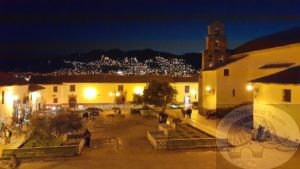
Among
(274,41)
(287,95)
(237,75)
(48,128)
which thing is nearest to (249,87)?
(237,75)

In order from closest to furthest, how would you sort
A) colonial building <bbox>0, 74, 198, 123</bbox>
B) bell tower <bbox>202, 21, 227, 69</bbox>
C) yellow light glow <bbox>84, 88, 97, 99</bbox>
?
bell tower <bbox>202, 21, 227, 69</bbox>, colonial building <bbox>0, 74, 198, 123</bbox>, yellow light glow <bbox>84, 88, 97, 99</bbox>

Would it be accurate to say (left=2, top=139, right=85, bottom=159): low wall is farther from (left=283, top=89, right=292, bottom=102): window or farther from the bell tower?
the bell tower

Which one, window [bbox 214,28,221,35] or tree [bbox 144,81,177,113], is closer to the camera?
tree [bbox 144,81,177,113]

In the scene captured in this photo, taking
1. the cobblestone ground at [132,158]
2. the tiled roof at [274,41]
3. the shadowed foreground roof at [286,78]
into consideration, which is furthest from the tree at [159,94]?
the shadowed foreground roof at [286,78]

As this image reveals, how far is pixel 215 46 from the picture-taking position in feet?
152

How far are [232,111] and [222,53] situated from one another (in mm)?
8279

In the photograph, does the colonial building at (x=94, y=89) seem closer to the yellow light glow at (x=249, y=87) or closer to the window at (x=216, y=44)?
the window at (x=216, y=44)

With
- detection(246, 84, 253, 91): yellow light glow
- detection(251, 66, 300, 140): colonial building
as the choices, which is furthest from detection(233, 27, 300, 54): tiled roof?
detection(251, 66, 300, 140): colonial building

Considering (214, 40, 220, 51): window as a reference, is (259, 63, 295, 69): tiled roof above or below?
below

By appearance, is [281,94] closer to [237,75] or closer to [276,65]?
[276,65]

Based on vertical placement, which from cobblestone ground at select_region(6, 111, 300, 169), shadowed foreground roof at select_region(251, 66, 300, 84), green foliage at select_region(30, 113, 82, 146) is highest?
shadowed foreground roof at select_region(251, 66, 300, 84)

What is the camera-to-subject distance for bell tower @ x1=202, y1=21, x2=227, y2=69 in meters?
45.5

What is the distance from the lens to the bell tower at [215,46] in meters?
45.5

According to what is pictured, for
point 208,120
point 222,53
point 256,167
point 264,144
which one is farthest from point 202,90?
point 256,167
